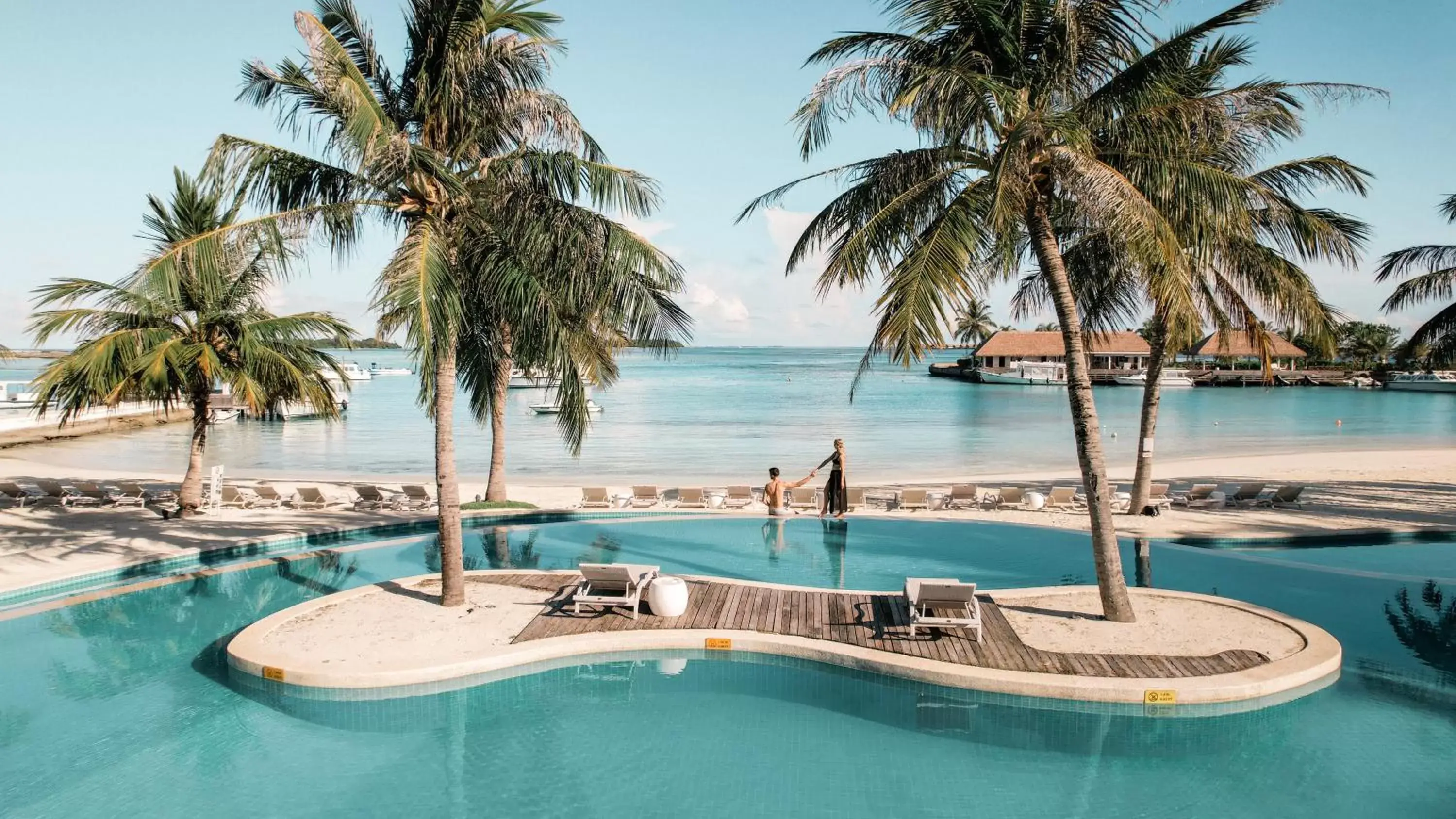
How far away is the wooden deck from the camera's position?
7668 millimetres

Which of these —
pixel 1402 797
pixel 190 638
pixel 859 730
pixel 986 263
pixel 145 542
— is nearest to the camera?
pixel 1402 797

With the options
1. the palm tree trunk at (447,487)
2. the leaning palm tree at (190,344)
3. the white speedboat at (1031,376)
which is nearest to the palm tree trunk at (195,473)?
the leaning palm tree at (190,344)

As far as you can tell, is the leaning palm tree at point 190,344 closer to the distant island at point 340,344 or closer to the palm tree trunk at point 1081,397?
the distant island at point 340,344

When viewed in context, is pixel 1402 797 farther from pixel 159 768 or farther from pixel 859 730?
pixel 159 768

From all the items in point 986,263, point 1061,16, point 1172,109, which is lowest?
point 986,263

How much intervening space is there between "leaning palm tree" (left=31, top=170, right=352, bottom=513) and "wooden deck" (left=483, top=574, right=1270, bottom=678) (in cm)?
705

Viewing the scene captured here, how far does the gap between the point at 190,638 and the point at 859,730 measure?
7246mm

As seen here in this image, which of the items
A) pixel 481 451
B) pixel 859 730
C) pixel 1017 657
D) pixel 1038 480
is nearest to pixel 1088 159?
pixel 1017 657

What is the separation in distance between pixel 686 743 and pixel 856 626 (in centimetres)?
275

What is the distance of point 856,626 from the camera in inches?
344

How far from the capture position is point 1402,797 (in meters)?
5.75

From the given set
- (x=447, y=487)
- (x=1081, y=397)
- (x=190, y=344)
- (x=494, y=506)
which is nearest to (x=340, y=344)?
(x=190, y=344)

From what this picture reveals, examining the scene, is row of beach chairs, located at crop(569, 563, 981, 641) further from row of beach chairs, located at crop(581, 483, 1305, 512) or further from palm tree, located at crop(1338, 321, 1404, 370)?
palm tree, located at crop(1338, 321, 1404, 370)

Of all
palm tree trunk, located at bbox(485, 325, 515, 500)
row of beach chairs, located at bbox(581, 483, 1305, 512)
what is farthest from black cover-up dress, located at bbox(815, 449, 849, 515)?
palm tree trunk, located at bbox(485, 325, 515, 500)
